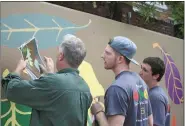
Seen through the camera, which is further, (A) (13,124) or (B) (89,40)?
(B) (89,40)

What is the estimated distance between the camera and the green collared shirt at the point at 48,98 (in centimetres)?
252

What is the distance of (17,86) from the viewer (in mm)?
2504

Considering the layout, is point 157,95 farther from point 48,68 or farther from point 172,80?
point 172,80

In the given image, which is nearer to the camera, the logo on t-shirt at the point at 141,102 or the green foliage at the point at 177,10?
the logo on t-shirt at the point at 141,102

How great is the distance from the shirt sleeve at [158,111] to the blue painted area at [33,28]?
3.97ft

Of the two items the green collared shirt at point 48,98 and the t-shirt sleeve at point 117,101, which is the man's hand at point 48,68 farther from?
the t-shirt sleeve at point 117,101

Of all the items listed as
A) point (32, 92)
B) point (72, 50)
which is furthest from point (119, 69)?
point (32, 92)

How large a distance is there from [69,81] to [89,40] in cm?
→ 162

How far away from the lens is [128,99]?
2762mm

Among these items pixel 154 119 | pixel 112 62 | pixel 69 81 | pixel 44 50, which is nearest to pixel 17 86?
pixel 69 81

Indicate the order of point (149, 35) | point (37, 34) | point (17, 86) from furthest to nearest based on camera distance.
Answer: point (149, 35) < point (37, 34) < point (17, 86)

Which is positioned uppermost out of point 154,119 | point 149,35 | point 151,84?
point 149,35

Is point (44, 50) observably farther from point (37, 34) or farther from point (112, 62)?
point (112, 62)

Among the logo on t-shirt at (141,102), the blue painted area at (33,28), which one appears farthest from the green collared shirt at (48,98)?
the blue painted area at (33,28)
